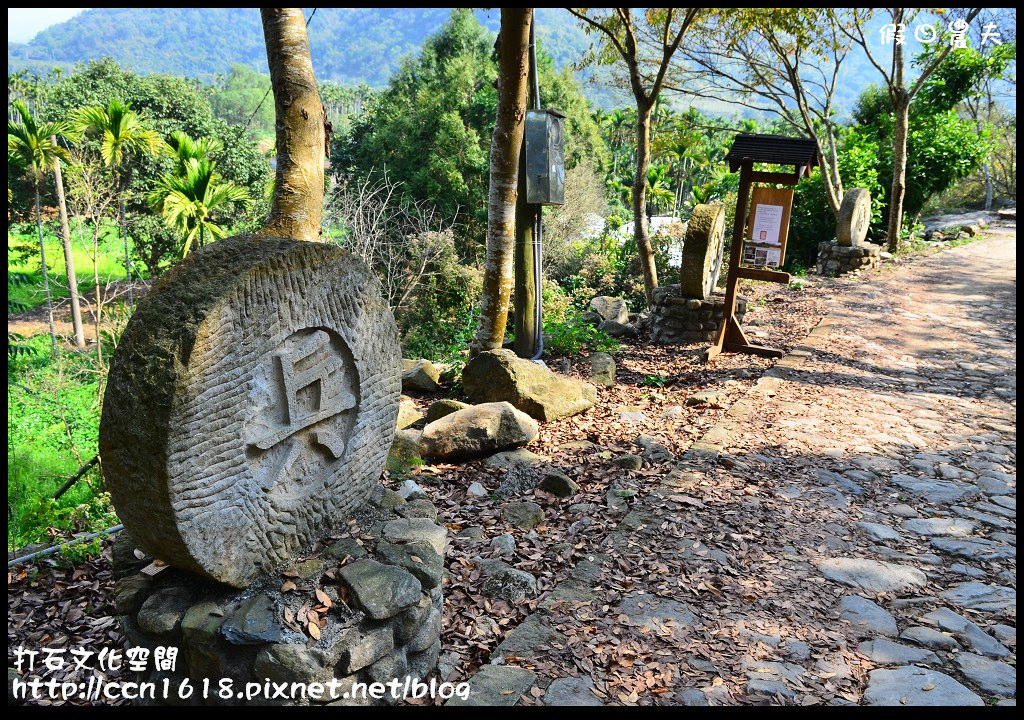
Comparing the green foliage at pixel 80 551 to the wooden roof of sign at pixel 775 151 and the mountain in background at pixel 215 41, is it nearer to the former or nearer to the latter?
the wooden roof of sign at pixel 775 151

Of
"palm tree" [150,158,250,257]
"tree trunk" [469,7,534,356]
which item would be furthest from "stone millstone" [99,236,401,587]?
"palm tree" [150,158,250,257]

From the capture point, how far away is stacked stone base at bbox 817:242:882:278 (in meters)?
14.0

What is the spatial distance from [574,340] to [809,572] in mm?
4724

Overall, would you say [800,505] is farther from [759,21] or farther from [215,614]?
[759,21]

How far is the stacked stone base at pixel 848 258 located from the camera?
14.0 meters

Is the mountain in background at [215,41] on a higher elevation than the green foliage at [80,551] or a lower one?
higher

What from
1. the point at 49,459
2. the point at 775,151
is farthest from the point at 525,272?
the point at 49,459

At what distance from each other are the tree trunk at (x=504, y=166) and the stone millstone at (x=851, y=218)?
9.47 meters

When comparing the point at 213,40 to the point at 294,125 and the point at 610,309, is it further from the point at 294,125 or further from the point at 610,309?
the point at 294,125

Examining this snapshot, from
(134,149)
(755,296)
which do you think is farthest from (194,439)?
(134,149)

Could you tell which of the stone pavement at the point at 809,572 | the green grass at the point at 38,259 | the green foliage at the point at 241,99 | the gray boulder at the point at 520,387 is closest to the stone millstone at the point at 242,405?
the stone pavement at the point at 809,572

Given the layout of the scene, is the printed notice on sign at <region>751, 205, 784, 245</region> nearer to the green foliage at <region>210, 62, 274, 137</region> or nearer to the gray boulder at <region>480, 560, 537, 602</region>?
the gray boulder at <region>480, 560, 537, 602</region>

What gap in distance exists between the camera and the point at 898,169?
14.9 m

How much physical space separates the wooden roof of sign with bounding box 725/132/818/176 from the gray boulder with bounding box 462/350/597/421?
3.02m
